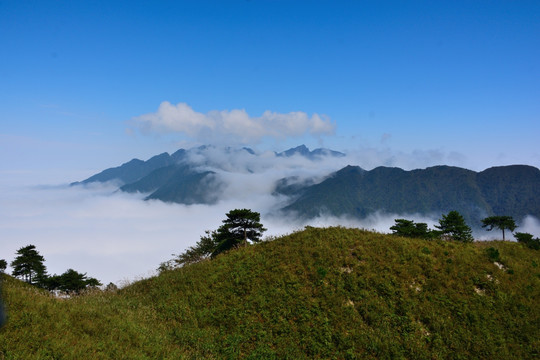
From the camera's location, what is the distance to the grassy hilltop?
1540cm

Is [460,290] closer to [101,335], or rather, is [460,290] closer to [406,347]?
[406,347]

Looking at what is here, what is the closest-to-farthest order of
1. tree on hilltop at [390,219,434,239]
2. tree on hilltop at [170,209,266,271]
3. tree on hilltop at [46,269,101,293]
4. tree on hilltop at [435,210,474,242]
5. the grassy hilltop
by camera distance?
1. the grassy hilltop
2. tree on hilltop at [170,209,266,271]
3. tree on hilltop at [435,210,474,242]
4. tree on hilltop at [390,219,434,239]
5. tree on hilltop at [46,269,101,293]

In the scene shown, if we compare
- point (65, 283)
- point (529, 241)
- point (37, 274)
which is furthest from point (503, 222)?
point (37, 274)

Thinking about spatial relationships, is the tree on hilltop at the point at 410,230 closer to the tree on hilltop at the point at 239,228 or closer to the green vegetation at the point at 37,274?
the tree on hilltop at the point at 239,228

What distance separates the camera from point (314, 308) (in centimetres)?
2016

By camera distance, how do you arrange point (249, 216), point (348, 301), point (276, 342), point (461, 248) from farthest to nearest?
point (249, 216), point (461, 248), point (348, 301), point (276, 342)

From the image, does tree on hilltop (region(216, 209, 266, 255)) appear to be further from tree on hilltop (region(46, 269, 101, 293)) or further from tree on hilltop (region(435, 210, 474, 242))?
tree on hilltop (region(435, 210, 474, 242))

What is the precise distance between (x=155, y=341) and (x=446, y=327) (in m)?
17.9

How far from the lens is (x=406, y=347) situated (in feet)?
57.4

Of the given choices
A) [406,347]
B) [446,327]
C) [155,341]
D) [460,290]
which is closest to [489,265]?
[460,290]

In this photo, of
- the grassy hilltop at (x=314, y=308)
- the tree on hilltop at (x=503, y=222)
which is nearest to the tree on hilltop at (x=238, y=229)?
the grassy hilltop at (x=314, y=308)

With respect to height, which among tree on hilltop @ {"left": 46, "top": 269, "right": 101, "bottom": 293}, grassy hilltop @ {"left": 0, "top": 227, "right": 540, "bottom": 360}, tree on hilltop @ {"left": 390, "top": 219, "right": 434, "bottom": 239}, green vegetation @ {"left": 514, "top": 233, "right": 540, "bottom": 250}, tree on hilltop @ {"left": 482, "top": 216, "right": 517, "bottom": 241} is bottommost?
tree on hilltop @ {"left": 46, "top": 269, "right": 101, "bottom": 293}

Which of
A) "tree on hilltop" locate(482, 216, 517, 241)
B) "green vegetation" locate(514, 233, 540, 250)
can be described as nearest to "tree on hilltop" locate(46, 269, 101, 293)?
"green vegetation" locate(514, 233, 540, 250)

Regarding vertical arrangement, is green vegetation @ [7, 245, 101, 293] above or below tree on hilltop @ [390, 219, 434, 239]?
below
